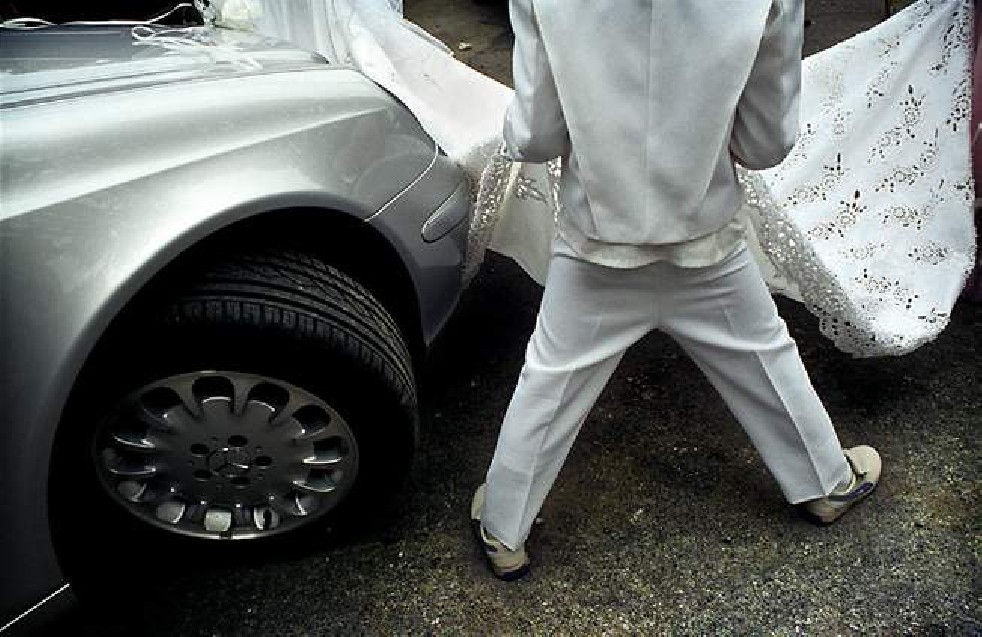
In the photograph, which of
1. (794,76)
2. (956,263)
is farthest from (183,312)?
(956,263)

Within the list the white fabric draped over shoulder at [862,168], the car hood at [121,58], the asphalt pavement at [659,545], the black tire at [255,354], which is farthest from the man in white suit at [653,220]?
the car hood at [121,58]

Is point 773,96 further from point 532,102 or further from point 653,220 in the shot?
point 532,102

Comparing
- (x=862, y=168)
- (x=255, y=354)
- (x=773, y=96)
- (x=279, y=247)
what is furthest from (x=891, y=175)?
(x=255, y=354)

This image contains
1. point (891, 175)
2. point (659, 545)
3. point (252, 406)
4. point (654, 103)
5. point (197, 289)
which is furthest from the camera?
point (891, 175)

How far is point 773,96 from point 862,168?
139 cm

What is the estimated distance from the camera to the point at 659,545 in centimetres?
219

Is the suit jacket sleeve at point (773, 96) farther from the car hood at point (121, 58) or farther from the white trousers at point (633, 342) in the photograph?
the car hood at point (121, 58)

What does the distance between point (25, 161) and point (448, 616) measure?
4.18 feet

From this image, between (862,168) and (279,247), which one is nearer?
(279,247)

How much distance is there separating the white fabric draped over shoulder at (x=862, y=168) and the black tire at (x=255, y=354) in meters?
0.66

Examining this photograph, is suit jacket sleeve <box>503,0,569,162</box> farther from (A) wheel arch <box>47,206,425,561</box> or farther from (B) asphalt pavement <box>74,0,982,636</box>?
(B) asphalt pavement <box>74,0,982,636</box>

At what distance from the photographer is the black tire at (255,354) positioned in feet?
5.93

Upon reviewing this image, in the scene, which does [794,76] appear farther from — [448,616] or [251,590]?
[251,590]

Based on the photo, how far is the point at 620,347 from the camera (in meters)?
1.89
